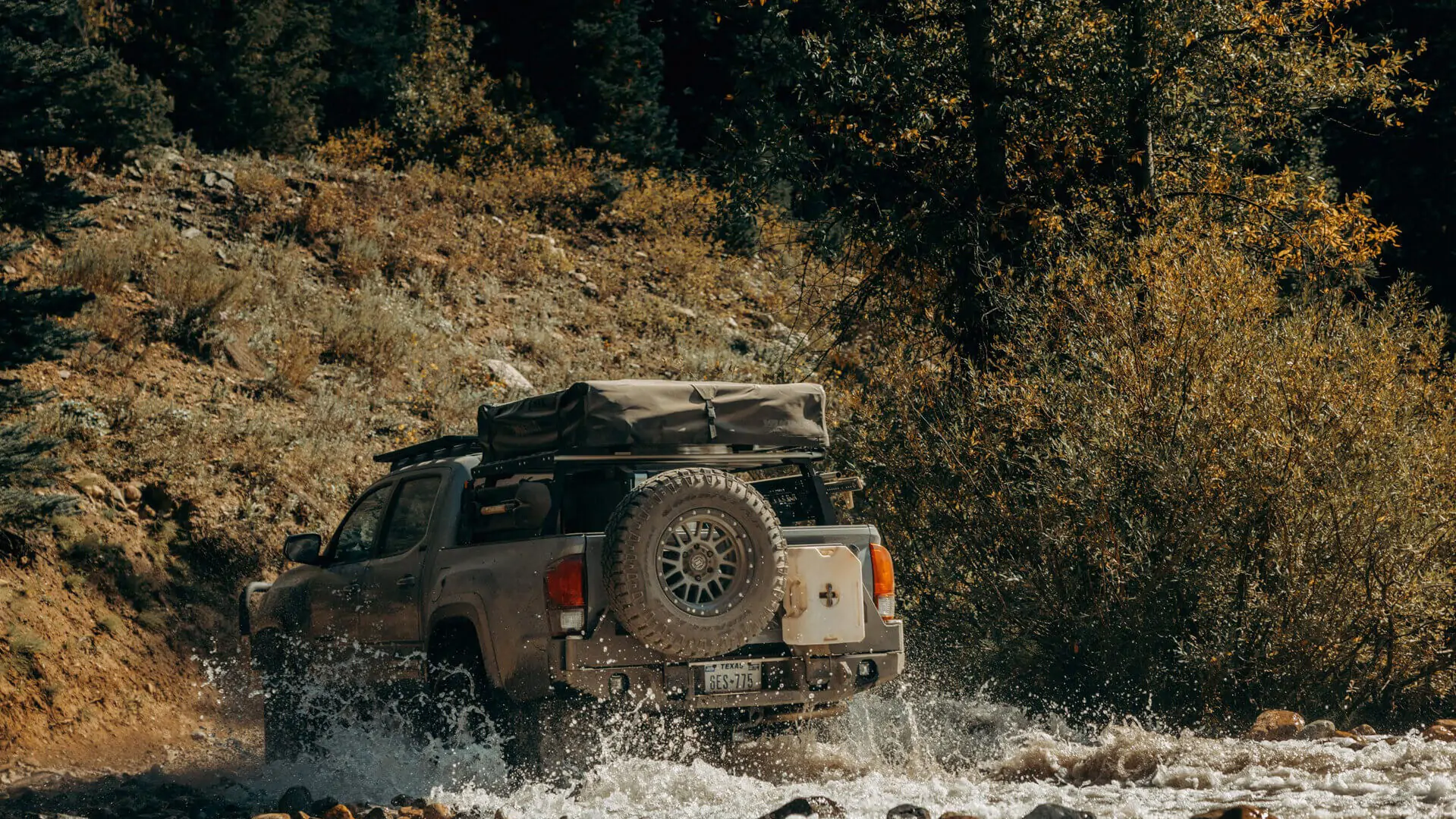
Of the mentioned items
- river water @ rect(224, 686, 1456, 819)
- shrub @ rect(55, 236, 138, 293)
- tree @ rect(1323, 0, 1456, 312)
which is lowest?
river water @ rect(224, 686, 1456, 819)

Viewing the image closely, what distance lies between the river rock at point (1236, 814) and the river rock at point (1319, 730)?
2811 millimetres

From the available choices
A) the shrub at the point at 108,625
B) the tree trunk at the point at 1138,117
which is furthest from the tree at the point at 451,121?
the shrub at the point at 108,625

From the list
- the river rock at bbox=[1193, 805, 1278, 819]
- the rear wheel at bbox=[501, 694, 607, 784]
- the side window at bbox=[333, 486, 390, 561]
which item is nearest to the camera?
the river rock at bbox=[1193, 805, 1278, 819]

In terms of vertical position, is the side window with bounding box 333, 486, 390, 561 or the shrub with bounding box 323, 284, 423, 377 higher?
the shrub with bounding box 323, 284, 423, 377

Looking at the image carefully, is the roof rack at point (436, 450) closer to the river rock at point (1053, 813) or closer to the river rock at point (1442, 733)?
the river rock at point (1053, 813)

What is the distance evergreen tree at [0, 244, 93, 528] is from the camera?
8953 millimetres

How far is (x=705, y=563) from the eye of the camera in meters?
6.60

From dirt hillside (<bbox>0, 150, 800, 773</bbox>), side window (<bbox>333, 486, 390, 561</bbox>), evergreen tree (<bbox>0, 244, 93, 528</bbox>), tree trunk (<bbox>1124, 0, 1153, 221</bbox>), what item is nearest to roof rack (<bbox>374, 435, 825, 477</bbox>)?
side window (<bbox>333, 486, 390, 561</bbox>)

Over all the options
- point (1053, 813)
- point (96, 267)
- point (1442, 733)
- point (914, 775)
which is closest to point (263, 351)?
point (96, 267)

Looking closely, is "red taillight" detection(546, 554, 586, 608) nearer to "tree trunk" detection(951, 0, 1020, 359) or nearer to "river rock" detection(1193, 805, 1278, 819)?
"river rock" detection(1193, 805, 1278, 819)

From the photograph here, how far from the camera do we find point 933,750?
336 inches

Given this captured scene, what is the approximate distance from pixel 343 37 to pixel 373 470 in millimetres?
18571

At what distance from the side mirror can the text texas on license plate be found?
283 cm

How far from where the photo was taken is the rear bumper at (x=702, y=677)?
655cm
